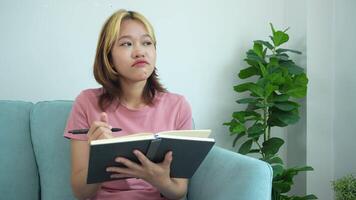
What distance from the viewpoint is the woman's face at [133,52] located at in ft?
3.72

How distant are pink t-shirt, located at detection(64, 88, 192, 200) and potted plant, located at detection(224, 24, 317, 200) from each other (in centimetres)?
60

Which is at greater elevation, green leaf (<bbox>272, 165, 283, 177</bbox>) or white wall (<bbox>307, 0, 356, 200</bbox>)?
white wall (<bbox>307, 0, 356, 200</bbox>)

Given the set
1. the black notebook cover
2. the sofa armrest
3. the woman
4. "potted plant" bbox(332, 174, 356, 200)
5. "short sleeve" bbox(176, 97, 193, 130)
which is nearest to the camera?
the black notebook cover

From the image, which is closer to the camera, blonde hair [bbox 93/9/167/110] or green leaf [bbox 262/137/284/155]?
blonde hair [bbox 93/9/167/110]

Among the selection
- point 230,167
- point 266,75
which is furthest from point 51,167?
point 266,75

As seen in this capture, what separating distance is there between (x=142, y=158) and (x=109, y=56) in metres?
0.43

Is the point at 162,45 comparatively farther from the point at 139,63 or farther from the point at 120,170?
the point at 120,170

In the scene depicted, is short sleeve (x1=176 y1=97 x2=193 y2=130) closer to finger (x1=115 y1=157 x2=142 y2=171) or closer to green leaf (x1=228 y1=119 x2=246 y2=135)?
finger (x1=115 y1=157 x2=142 y2=171)

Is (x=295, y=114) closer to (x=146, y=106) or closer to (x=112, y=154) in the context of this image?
(x=146, y=106)

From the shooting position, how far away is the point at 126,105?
1233mm

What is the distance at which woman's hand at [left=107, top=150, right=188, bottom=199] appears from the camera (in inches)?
35.9

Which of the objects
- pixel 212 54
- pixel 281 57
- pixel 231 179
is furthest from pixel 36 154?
pixel 281 57

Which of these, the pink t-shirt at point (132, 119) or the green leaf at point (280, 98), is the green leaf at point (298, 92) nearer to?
the green leaf at point (280, 98)

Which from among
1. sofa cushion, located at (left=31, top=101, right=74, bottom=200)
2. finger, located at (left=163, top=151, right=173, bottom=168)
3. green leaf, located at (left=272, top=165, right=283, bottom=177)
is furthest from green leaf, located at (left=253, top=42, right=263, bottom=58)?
finger, located at (left=163, top=151, right=173, bottom=168)
